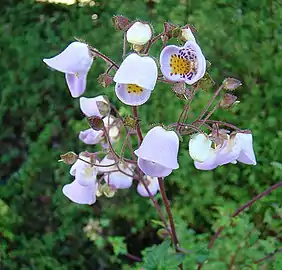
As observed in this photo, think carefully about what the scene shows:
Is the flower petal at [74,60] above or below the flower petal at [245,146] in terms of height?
above

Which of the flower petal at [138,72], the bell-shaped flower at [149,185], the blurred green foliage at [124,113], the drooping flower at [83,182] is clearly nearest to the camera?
the flower petal at [138,72]

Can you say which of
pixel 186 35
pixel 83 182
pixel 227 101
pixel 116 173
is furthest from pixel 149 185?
pixel 186 35

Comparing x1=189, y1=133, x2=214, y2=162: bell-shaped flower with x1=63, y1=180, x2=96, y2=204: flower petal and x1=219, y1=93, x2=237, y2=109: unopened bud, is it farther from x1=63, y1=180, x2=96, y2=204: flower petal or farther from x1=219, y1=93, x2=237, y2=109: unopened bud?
x1=63, y1=180, x2=96, y2=204: flower petal

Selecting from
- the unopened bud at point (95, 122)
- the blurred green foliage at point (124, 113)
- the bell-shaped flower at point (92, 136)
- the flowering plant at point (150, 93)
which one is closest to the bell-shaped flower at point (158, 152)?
the flowering plant at point (150, 93)

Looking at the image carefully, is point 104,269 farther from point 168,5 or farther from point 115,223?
point 168,5

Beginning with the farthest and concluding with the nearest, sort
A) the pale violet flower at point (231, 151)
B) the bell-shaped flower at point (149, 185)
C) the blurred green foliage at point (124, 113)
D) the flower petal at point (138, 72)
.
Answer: the blurred green foliage at point (124, 113) < the bell-shaped flower at point (149, 185) < the pale violet flower at point (231, 151) < the flower petal at point (138, 72)

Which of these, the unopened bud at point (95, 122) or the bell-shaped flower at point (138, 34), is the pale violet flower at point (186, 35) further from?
the unopened bud at point (95, 122)
